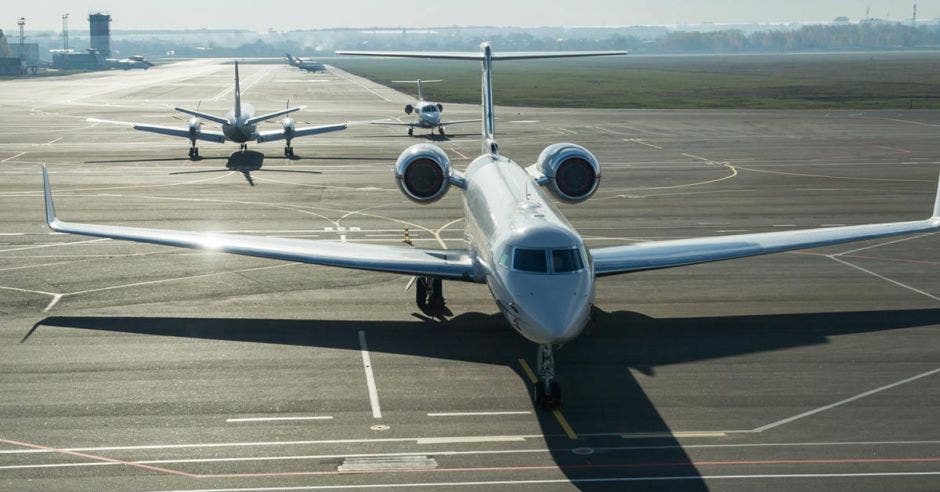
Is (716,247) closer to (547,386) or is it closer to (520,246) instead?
(520,246)

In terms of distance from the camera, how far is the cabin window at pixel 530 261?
20016 mm

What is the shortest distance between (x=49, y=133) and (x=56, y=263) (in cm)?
5001

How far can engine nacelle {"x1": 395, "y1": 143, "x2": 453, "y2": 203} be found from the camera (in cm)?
2856

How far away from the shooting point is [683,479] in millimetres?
16500

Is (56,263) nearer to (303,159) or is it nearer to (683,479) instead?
(683,479)

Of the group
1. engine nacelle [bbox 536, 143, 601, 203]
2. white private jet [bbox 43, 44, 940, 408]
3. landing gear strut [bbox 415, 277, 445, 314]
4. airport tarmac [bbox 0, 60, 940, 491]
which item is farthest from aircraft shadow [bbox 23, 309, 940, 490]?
engine nacelle [bbox 536, 143, 601, 203]

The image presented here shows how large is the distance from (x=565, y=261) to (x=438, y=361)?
14.1 feet

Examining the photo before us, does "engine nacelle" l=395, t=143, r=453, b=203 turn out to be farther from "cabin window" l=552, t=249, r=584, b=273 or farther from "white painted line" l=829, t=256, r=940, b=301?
"white painted line" l=829, t=256, r=940, b=301

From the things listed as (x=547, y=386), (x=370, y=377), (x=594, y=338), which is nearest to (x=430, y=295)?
(x=594, y=338)

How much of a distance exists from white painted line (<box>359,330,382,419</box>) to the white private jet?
199 cm

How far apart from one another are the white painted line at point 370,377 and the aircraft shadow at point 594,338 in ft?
0.64

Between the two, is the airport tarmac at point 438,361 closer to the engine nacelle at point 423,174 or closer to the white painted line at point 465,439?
the white painted line at point 465,439

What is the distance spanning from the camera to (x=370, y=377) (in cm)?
2145

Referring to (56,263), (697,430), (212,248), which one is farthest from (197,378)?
(56,263)
